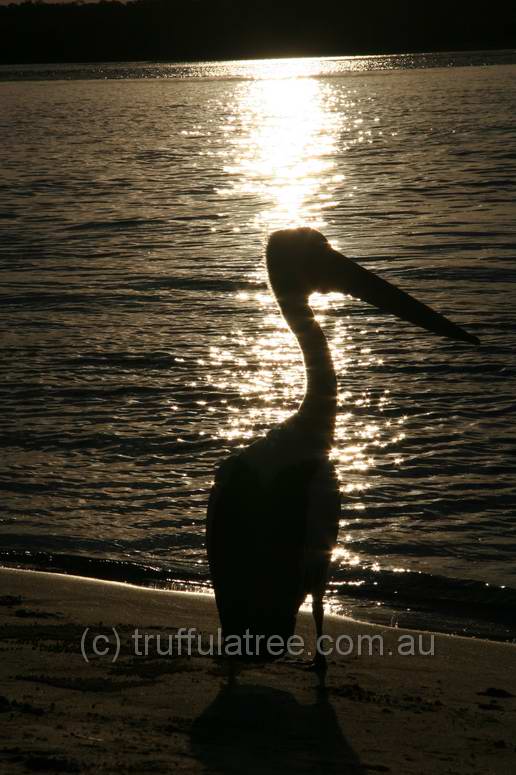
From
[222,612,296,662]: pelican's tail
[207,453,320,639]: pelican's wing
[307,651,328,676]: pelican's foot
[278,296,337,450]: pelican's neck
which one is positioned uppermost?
[278,296,337,450]: pelican's neck

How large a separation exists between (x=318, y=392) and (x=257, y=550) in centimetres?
65

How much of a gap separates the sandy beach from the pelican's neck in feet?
2.58

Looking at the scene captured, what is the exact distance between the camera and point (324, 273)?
199 inches

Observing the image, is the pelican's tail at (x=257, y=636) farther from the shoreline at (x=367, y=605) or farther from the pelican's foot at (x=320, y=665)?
the shoreline at (x=367, y=605)

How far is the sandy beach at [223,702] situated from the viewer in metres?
3.62

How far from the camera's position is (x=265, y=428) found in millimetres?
8180

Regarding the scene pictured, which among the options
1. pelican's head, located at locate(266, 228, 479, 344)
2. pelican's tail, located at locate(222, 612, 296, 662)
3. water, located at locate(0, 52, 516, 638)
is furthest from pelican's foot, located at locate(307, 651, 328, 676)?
pelican's head, located at locate(266, 228, 479, 344)

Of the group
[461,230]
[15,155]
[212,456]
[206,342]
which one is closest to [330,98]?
[15,155]

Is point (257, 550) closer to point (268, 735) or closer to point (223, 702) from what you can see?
point (223, 702)

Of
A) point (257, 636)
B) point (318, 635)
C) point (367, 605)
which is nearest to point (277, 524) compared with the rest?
point (257, 636)

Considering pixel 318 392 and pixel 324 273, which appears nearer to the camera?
pixel 318 392

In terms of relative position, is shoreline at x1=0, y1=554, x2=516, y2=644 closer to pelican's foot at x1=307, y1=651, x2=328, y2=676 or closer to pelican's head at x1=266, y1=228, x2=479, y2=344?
pelican's foot at x1=307, y1=651, x2=328, y2=676

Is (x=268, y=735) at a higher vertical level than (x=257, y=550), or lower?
lower

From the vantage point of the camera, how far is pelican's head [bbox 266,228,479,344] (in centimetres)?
503
